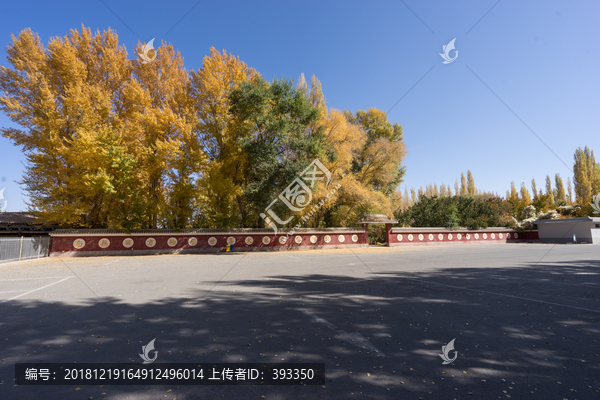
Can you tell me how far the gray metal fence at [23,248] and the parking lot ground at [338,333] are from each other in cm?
1071

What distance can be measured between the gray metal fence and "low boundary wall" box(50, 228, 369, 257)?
1.85ft

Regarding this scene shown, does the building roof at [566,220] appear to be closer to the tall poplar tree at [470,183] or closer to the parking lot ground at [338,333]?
the parking lot ground at [338,333]

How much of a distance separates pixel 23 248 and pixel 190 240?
10106mm

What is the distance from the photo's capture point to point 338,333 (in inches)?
176

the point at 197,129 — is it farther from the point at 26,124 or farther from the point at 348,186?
the point at 348,186

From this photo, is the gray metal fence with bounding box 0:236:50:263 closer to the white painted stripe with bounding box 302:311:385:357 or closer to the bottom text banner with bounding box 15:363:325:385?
the bottom text banner with bounding box 15:363:325:385

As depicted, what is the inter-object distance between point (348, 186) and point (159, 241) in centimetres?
1741

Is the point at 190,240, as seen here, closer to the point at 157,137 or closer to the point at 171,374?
the point at 157,137

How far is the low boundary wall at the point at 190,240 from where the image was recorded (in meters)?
19.9

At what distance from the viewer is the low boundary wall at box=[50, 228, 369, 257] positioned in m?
19.9

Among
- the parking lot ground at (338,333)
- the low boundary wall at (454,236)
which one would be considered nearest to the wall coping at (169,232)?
the low boundary wall at (454,236)

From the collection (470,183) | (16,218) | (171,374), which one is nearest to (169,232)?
(16,218)

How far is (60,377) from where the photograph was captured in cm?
324

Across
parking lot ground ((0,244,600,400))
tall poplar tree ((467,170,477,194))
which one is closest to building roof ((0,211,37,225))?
parking lot ground ((0,244,600,400))
